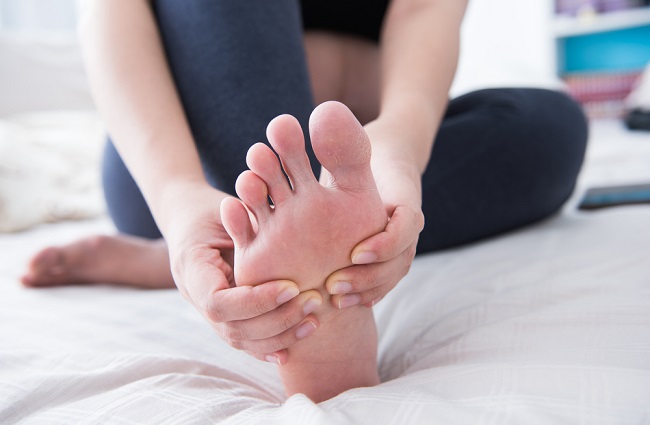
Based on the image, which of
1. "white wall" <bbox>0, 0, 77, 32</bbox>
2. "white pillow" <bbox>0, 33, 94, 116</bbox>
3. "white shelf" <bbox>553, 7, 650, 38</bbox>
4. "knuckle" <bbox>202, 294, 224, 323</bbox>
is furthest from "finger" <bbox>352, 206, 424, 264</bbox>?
"white shelf" <bbox>553, 7, 650, 38</bbox>

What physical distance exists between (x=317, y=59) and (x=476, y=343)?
516 mm

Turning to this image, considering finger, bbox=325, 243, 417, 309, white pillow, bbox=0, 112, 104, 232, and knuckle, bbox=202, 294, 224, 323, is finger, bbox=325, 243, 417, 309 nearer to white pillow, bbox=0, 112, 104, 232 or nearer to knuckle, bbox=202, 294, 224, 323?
knuckle, bbox=202, 294, 224, 323

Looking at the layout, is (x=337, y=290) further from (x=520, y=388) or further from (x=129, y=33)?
(x=129, y=33)

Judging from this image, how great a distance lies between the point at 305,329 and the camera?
436mm

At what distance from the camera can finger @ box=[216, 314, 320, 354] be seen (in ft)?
1.42

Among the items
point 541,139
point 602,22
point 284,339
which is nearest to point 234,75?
point 284,339

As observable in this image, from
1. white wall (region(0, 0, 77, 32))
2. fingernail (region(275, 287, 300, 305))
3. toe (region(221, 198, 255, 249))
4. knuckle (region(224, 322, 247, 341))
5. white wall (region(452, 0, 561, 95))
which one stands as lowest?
white wall (region(452, 0, 561, 95))

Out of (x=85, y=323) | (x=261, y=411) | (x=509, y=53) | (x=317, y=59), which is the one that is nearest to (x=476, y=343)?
(x=261, y=411)

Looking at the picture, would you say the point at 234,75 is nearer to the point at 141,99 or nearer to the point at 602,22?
the point at 141,99

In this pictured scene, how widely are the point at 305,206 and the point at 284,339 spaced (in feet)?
0.35

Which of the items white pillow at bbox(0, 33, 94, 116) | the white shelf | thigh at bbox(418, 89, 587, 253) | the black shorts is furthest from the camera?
the white shelf

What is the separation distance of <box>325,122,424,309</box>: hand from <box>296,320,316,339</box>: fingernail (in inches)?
1.0

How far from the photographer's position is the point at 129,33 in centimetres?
63

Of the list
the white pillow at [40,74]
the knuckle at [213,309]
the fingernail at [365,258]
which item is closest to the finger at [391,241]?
the fingernail at [365,258]
